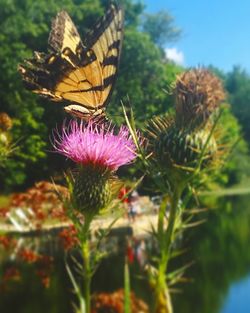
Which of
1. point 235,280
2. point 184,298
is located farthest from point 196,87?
point 235,280

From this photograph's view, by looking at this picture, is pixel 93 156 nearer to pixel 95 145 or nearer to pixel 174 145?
pixel 95 145

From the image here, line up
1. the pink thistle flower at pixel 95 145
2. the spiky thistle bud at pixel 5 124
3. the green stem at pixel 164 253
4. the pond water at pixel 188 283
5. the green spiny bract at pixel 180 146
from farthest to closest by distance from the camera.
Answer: the pond water at pixel 188 283, the spiky thistle bud at pixel 5 124, the green spiny bract at pixel 180 146, the pink thistle flower at pixel 95 145, the green stem at pixel 164 253

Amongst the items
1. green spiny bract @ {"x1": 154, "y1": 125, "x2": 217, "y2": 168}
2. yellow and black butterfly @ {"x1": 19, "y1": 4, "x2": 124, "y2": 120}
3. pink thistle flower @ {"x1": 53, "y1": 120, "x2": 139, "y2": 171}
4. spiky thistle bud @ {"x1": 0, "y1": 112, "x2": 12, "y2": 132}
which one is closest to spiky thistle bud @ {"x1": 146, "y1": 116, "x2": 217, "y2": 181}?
green spiny bract @ {"x1": 154, "y1": 125, "x2": 217, "y2": 168}

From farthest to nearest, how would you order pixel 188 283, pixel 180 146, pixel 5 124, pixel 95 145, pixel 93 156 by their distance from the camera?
pixel 188 283
pixel 5 124
pixel 180 146
pixel 93 156
pixel 95 145

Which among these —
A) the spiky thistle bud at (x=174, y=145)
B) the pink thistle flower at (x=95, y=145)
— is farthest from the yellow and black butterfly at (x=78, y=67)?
the spiky thistle bud at (x=174, y=145)

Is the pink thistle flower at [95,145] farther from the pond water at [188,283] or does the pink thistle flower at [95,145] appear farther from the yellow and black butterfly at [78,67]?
the pond water at [188,283]

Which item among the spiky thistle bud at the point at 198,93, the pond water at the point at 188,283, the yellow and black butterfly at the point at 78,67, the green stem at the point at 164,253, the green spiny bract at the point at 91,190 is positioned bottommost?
the pond water at the point at 188,283

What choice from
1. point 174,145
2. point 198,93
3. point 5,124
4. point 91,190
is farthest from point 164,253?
point 5,124

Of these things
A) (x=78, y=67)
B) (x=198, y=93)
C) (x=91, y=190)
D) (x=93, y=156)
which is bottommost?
(x=91, y=190)
